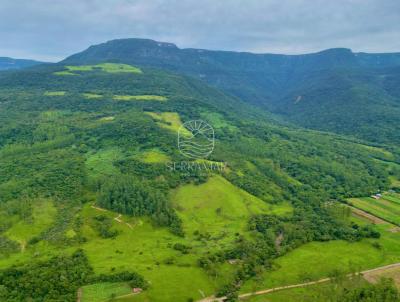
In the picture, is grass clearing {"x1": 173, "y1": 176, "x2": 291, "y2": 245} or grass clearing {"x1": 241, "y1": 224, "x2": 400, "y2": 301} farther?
grass clearing {"x1": 173, "y1": 176, "x2": 291, "y2": 245}

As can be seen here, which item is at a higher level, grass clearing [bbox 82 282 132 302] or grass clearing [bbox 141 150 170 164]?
grass clearing [bbox 141 150 170 164]

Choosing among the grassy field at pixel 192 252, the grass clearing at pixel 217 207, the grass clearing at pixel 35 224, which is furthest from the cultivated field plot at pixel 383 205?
the grass clearing at pixel 35 224

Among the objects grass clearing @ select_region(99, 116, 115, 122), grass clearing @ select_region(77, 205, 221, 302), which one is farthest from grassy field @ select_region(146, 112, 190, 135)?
grass clearing @ select_region(77, 205, 221, 302)

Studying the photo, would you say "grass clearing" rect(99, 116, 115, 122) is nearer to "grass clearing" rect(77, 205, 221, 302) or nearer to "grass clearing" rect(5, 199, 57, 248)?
"grass clearing" rect(5, 199, 57, 248)

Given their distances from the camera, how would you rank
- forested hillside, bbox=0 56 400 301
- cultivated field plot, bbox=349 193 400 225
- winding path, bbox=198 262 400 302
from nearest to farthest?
winding path, bbox=198 262 400 302 < forested hillside, bbox=0 56 400 301 < cultivated field plot, bbox=349 193 400 225

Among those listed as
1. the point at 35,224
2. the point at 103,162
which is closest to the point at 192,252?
the point at 35,224

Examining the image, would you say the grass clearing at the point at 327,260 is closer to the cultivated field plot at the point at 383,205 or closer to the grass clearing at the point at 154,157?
the cultivated field plot at the point at 383,205

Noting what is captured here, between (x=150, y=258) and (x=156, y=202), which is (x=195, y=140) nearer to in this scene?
(x=156, y=202)

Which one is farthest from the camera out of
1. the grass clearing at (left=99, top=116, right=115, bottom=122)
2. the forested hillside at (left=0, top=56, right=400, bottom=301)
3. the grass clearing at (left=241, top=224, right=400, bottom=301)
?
the grass clearing at (left=99, top=116, right=115, bottom=122)

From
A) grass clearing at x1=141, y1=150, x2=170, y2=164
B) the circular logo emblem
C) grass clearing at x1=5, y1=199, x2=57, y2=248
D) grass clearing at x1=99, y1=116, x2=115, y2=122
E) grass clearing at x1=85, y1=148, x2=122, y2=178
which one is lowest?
grass clearing at x1=5, y1=199, x2=57, y2=248
